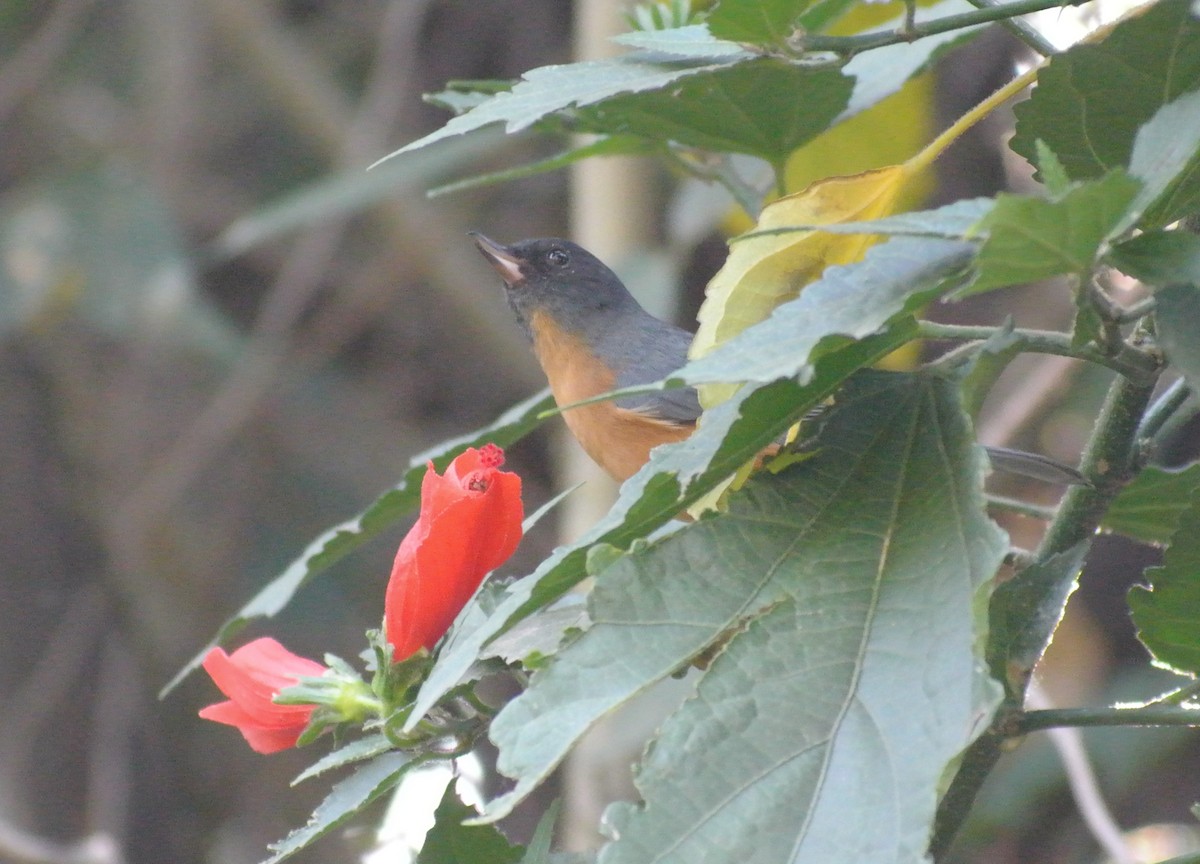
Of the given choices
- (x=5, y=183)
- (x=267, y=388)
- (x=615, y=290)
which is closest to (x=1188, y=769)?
(x=615, y=290)

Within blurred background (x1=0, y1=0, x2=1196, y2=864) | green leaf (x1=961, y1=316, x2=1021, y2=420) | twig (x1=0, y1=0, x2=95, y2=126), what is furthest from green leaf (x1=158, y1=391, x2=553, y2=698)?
twig (x1=0, y1=0, x2=95, y2=126)

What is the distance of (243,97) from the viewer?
5.93 meters

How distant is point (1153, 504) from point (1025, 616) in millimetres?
393

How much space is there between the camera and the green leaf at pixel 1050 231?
89 cm

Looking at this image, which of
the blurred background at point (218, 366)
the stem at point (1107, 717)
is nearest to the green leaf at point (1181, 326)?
the stem at point (1107, 717)

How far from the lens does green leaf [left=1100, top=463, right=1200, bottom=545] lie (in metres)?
1.46

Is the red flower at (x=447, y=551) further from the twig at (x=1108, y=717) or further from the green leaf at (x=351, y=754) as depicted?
the twig at (x=1108, y=717)

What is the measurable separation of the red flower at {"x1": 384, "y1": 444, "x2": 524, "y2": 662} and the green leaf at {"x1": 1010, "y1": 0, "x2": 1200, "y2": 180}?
56cm

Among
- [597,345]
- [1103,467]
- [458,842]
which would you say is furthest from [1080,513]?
[597,345]

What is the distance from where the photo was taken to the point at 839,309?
102 cm

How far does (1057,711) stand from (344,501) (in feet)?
14.2

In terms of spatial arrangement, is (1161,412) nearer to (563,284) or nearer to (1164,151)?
(1164,151)

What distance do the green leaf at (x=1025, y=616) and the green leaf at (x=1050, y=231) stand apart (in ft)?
1.07

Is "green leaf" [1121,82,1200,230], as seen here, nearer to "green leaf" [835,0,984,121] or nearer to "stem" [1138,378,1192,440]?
"stem" [1138,378,1192,440]
